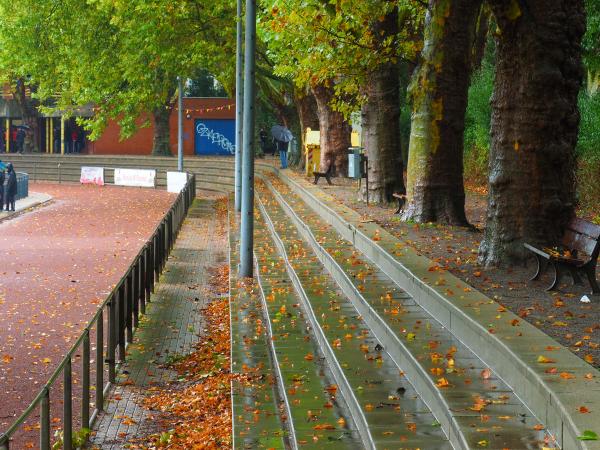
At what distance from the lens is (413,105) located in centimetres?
1895

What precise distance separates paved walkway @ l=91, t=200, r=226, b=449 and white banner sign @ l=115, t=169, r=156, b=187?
26206 millimetres

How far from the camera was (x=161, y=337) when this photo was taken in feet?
47.6

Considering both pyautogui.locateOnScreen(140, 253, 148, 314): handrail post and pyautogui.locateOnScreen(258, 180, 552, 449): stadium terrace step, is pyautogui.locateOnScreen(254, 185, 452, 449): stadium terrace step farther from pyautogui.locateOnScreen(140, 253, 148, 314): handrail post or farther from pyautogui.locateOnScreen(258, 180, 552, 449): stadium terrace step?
pyautogui.locateOnScreen(140, 253, 148, 314): handrail post

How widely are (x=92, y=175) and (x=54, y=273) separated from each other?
117ft

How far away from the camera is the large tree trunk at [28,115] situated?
218ft

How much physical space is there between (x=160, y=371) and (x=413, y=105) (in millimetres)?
8191

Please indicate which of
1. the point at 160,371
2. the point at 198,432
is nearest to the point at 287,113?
the point at 160,371

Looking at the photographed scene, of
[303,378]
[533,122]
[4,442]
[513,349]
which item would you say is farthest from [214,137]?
[4,442]

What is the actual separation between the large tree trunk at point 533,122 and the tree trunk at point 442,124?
212 inches

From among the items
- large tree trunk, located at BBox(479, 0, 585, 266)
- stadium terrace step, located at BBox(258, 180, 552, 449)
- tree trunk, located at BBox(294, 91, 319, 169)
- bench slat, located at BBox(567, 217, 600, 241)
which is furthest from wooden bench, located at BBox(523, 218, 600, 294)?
tree trunk, located at BBox(294, 91, 319, 169)

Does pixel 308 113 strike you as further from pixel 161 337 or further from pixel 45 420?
pixel 45 420

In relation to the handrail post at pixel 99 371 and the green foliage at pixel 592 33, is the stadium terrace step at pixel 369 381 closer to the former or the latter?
the handrail post at pixel 99 371

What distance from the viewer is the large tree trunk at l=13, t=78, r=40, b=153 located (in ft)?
218

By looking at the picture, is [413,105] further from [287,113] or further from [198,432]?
[287,113]
